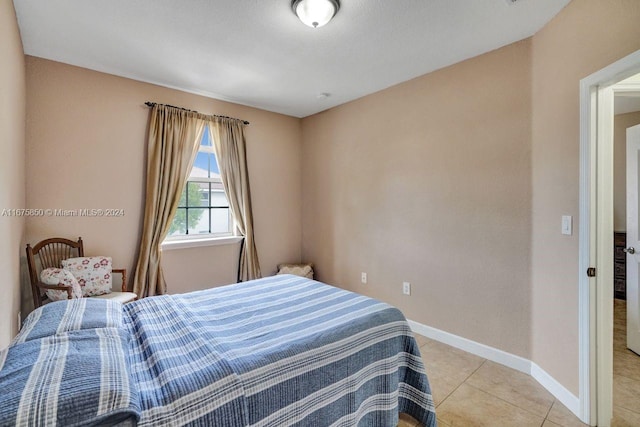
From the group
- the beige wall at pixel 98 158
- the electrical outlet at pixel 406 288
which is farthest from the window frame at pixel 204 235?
the electrical outlet at pixel 406 288

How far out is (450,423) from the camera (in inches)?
A: 69.1

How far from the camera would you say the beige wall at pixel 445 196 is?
7.62ft

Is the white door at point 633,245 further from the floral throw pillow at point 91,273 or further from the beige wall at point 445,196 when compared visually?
the floral throw pillow at point 91,273

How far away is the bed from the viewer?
0.91 m

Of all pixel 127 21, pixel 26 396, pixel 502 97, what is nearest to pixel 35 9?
pixel 127 21

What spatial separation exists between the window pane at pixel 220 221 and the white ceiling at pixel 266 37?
148 cm

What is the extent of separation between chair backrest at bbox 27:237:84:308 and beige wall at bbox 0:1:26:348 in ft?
0.28

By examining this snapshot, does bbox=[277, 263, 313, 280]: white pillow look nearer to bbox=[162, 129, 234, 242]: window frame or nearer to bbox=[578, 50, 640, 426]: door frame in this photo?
bbox=[162, 129, 234, 242]: window frame

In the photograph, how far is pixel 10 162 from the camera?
6.13 ft

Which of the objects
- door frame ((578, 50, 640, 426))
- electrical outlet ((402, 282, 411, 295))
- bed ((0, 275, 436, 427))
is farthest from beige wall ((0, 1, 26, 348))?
door frame ((578, 50, 640, 426))

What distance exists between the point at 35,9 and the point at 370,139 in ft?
9.42

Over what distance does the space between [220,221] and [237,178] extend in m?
0.59

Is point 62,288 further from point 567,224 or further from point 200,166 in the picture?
point 567,224

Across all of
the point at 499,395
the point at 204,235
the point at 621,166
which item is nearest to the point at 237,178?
the point at 204,235
